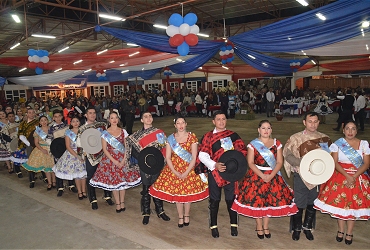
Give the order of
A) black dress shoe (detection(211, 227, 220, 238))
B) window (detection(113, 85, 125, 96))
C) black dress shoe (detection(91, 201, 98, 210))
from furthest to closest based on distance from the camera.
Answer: window (detection(113, 85, 125, 96)) → black dress shoe (detection(91, 201, 98, 210)) → black dress shoe (detection(211, 227, 220, 238))

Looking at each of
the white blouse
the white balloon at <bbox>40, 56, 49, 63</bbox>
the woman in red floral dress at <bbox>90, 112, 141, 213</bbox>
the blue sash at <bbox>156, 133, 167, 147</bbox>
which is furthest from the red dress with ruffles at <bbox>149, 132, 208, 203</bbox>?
the white balloon at <bbox>40, 56, 49, 63</bbox>

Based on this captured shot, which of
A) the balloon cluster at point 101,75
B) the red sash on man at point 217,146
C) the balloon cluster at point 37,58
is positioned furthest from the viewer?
the balloon cluster at point 101,75

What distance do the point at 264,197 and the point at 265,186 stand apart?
10 centimetres

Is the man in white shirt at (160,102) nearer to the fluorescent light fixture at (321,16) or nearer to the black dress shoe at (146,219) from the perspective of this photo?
the fluorescent light fixture at (321,16)

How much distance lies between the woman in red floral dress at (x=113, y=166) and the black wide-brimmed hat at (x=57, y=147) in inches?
33.7

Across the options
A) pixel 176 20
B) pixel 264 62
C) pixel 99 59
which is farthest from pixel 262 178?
pixel 99 59

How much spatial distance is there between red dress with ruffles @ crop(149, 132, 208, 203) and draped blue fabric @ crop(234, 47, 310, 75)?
14.5ft

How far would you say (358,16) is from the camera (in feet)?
14.3

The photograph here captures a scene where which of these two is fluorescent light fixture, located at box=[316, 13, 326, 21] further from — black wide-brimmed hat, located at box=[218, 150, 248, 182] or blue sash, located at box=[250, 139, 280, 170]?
black wide-brimmed hat, located at box=[218, 150, 248, 182]

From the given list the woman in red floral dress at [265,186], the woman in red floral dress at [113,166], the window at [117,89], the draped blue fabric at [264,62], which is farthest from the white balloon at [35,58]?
the window at [117,89]

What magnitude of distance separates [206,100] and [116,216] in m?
10.8

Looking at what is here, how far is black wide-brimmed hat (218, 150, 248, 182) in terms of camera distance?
2875 mm

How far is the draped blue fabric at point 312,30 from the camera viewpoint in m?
4.32

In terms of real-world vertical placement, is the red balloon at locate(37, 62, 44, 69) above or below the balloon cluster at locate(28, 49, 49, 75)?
below
